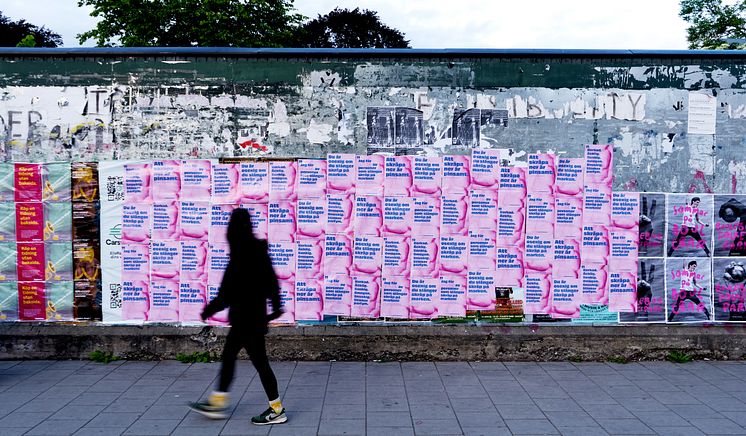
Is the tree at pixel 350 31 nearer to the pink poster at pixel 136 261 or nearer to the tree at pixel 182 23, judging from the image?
the tree at pixel 182 23

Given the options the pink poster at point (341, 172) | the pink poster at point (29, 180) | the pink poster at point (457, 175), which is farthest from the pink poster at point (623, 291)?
the pink poster at point (29, 180)

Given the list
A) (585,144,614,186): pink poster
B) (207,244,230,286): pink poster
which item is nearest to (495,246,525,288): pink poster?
(585,144,614,186): pink poster

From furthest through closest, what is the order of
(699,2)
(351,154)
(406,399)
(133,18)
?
(699,2) < (133,18) < (351,154) < (406,399)

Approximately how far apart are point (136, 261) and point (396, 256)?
9.69 feet

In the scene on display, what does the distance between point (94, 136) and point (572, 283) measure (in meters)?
5.68

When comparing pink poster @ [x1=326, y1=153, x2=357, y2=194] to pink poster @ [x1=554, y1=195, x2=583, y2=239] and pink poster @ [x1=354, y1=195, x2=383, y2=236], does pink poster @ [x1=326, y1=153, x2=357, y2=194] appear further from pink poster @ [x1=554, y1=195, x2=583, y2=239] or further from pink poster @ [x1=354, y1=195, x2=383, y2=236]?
pink poster @ [x1=554, y1=195, x2=583, y2=239]

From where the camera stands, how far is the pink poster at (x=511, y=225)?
6758mm

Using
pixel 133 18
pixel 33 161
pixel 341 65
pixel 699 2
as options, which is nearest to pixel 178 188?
pixel 33 161

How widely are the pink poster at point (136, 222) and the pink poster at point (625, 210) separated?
5266mm

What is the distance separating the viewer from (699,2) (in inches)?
1617

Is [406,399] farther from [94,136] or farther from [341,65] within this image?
[94,136]

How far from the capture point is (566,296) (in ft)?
22.4

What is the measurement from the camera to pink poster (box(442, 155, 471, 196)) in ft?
22.1

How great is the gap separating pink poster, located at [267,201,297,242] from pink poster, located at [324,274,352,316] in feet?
2.15
